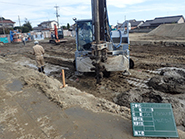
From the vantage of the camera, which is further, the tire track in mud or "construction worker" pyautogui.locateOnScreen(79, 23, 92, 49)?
"construction worker" pyautogui.locateOnScreen(79, 23, 92, 49)

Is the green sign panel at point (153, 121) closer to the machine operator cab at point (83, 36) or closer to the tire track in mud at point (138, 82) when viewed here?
the tire track in mud at point (138, 82)

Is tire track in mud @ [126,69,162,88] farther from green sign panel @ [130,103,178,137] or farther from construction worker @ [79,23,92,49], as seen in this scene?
green sign panel @ [130,103,178,137]

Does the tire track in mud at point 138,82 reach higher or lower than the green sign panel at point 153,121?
lower

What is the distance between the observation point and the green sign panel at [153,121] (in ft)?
7.98

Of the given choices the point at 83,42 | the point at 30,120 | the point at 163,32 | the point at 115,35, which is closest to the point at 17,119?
the point at 30,120

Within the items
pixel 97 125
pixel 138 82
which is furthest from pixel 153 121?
pixel 138 82

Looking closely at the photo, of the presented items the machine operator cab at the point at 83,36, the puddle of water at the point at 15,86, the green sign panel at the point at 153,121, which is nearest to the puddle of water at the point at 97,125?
the green sign panel at the point at 153,121

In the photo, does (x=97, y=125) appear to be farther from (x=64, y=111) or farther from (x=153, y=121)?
(x=153, y=121)

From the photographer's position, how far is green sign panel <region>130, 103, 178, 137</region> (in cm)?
243

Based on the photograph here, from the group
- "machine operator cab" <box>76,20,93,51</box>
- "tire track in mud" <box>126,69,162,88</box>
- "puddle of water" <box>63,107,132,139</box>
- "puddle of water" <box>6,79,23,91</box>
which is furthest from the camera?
"machine operator cab" <box>76,20,93,51</box>

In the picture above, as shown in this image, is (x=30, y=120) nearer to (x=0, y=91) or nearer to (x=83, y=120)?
(x=83, y=120)

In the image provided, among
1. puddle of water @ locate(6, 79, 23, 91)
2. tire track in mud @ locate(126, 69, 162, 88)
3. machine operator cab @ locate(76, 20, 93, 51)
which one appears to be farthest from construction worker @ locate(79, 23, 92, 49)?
puddle of water @ locate(6, 79, 23, 91)

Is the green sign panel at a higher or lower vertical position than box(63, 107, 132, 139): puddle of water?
higher

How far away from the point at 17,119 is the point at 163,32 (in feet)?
79.9
